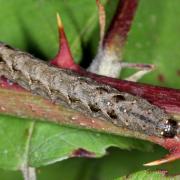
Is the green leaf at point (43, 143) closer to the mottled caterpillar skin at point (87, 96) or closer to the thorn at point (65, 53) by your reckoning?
the mottled caterpillar skin at point (87, 96)

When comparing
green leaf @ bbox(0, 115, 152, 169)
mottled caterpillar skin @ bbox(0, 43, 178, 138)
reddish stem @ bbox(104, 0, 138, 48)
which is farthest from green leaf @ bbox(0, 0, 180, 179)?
reddish stem @ bbox(104, 0, 138, 48)

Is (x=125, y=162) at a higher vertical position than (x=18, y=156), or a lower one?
lower

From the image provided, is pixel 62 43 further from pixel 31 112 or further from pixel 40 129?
pixel 40 129

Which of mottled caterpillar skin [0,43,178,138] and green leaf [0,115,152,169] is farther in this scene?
green leaf [0,115,152,169]

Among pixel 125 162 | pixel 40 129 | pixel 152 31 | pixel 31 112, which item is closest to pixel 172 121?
pixel 31 112

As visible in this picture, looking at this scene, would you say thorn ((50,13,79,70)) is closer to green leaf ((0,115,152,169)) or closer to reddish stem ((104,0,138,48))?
reddish stem ((104,0,138,48))

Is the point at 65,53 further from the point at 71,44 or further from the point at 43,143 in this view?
the point at 71,44

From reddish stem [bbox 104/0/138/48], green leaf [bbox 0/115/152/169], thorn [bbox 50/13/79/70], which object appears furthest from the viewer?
green leaf [bbox 0/115/152/169]

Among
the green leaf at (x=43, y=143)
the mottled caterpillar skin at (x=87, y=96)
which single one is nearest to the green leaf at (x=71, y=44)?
the green leaf at (x=43, y=143)
